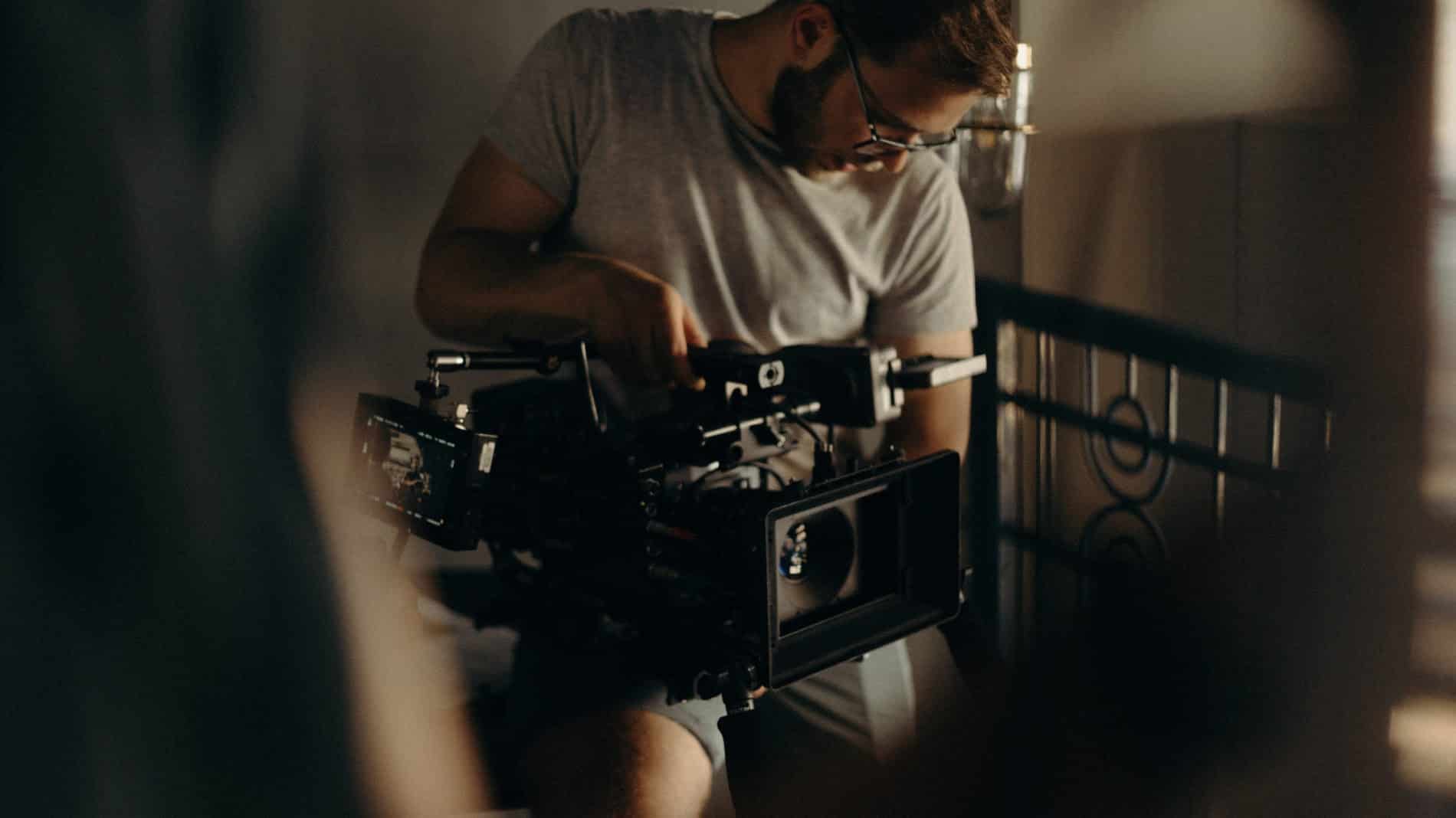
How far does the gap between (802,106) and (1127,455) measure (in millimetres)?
682

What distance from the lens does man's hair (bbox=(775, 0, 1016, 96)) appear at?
1179 millimetres

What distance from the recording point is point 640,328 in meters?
1.11

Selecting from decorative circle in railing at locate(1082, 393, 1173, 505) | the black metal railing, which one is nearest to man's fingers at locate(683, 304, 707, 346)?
the black metal railing

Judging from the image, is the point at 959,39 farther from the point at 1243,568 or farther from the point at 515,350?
the point at 1243,568

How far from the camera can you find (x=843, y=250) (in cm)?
131

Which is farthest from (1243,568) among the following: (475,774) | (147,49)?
(147,49)

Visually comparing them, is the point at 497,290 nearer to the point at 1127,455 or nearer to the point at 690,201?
the point at 690,201

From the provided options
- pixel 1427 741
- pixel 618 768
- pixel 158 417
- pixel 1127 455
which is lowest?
pixel 1427 741

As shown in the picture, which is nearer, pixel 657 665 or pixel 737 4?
pixel 657 665

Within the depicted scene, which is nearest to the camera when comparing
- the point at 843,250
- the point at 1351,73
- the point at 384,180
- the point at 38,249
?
the point at 38,249

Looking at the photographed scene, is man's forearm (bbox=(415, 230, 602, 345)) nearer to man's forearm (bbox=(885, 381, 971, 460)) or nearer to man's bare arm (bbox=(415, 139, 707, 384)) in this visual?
man's bare arm (bbox=(415, 139, 707, 384))

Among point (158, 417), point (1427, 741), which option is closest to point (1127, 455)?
point (1427, 741)

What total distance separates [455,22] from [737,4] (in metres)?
0.29

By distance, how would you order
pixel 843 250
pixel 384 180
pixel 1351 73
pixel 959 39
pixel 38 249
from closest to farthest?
pixel 38 249 < pixel 384 180 < pixel 959 39 < pixel 843 250 < pixel 1351 73
